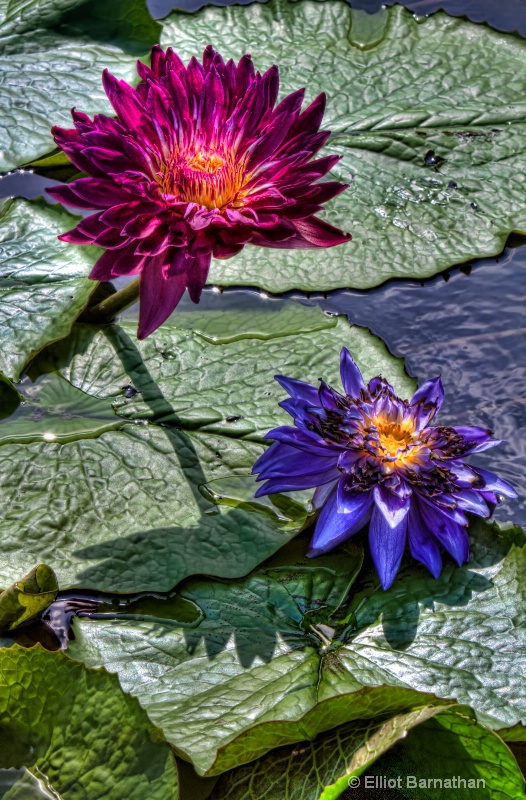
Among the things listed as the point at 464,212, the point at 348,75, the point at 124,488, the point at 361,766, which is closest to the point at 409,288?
the point at 464,212

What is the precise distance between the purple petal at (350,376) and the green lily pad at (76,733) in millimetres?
717

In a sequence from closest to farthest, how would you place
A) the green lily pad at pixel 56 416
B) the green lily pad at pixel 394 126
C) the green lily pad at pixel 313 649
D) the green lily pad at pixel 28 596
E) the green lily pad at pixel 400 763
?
the green lily pad at pixel 400 763
the green lily pad at pixel 313 649
the green lily pad at pixel 28 596
the green lily pad at pixel 56 416
the green lily pad at pixel 394 126

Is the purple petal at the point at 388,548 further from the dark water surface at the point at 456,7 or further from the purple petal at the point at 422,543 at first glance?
the dark water surface at the point at 456,7

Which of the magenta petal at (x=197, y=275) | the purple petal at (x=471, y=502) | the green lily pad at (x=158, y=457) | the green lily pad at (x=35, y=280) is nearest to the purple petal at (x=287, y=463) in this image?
the green lily pad at (x=158, y=457)

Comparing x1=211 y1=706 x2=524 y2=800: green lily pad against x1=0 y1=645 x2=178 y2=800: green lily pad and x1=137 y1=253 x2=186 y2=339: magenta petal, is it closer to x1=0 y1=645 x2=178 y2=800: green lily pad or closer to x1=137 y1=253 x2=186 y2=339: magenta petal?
x1=0 y1=645 x2=178 y2=800: green lily pad

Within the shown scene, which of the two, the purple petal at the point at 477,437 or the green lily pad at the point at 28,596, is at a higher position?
the purple petal at the point at 477,437

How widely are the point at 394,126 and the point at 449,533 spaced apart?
1.37 meters

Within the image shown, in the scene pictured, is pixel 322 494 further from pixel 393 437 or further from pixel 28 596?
pixel 28 596

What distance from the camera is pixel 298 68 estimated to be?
2498 millimetres

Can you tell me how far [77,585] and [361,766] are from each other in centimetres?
66

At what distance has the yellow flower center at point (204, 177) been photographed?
1.54 m

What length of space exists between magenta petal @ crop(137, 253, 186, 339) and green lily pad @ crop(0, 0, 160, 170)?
35.0 inches

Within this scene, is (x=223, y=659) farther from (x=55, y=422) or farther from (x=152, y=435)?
(x=55, y=422)

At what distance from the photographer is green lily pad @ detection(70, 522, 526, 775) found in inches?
49.1
